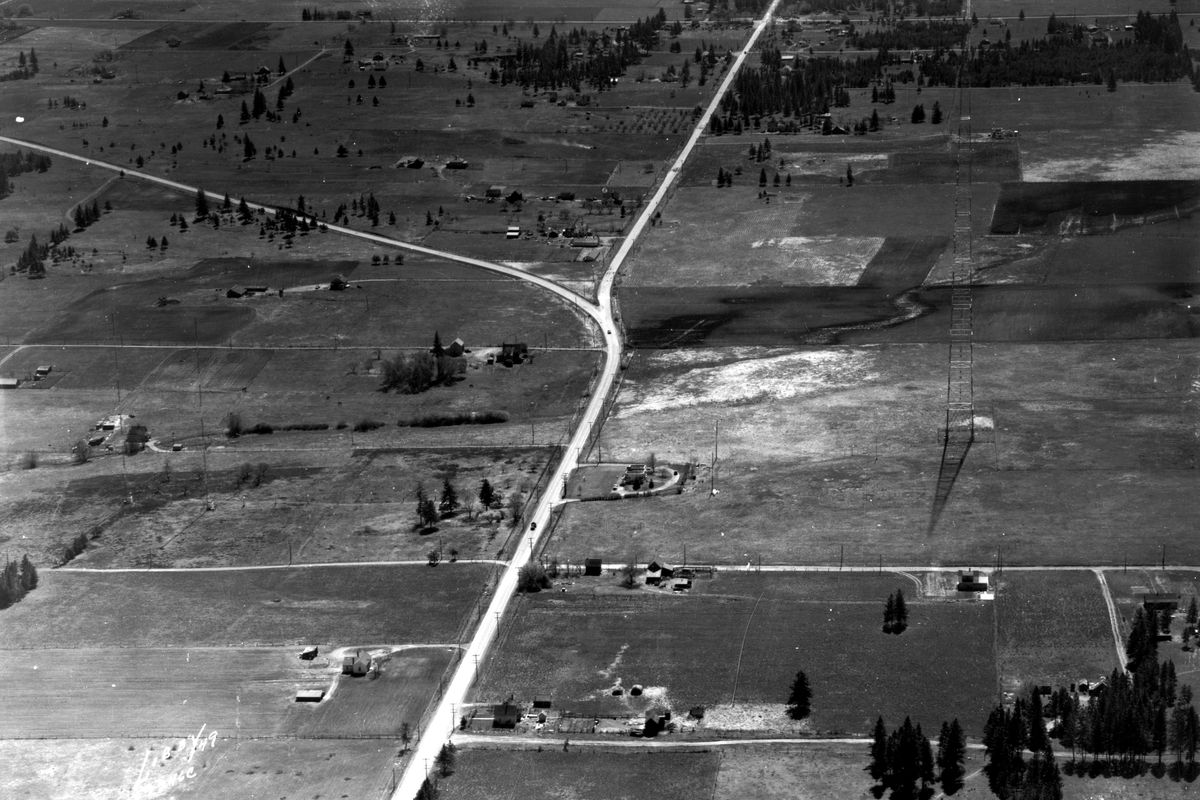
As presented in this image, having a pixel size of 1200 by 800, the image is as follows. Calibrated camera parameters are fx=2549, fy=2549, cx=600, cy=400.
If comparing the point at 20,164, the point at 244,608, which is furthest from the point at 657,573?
the point at 20,164

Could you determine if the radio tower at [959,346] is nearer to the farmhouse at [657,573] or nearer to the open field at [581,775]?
the farmhouse at [657,573]

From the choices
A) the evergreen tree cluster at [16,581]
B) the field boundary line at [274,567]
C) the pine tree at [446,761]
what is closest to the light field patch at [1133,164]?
the field boundary line at [274,567]

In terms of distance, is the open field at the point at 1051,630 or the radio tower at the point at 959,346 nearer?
the open field at the point at 1051,630

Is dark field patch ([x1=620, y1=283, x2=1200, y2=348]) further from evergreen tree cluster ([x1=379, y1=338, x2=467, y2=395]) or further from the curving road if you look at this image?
evergreen tree cluster ([x1=379, y1=338, x2=467, y2=395])

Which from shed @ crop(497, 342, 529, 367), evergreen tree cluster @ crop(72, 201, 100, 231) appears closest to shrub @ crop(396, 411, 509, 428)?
shed @ crop(497, 342, 529, 367)

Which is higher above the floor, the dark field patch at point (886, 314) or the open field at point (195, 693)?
the dark field patch at point (886, 314)

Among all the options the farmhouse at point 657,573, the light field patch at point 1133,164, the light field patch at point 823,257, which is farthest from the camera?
the light field patch at point 1133,164

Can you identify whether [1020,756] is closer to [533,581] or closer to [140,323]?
[533,581]
